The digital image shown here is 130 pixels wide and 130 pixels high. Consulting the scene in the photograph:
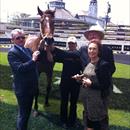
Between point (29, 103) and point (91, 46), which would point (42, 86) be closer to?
point (29, 103)

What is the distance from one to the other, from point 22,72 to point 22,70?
12 cm

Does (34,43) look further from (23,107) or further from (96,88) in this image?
(96,88)

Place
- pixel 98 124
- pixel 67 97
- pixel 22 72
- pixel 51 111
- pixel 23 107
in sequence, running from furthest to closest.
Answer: pixel 51 111
pixel 67 97
pixel 23 107
pixel 22 72
pixel 98 124

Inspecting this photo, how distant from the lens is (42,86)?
41.8 feet

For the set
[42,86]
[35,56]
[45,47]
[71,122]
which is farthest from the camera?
[42,86]

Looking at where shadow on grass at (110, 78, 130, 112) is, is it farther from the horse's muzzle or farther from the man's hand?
the man's hand

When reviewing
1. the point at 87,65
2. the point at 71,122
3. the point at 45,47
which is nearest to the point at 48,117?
the point at 71,122

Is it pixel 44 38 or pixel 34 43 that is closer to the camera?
pixel 44 38

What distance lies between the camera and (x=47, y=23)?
8.33 metres

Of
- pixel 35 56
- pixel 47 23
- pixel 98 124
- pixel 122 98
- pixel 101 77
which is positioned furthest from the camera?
pixel 122 98

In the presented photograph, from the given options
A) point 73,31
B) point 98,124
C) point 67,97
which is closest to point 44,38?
point 67,97

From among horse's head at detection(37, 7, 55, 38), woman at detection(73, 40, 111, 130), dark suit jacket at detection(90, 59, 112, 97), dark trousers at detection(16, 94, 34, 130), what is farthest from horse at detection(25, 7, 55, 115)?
dark suit jacket at detection(90, 59, 112, 97)

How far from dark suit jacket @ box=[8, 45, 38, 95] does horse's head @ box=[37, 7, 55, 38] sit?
5.67 feet

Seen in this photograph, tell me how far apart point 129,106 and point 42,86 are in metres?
3.61
